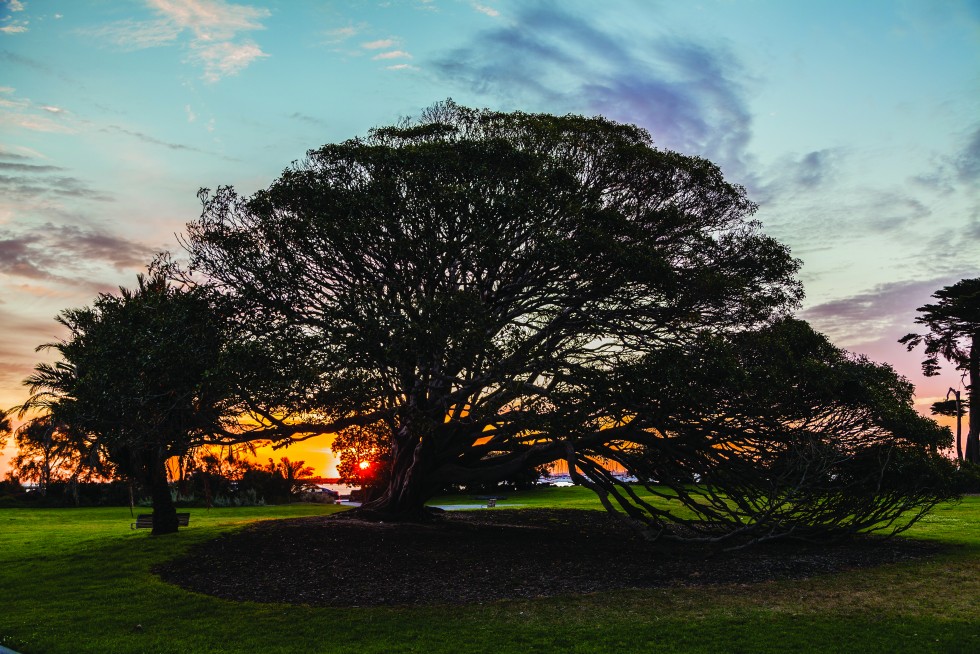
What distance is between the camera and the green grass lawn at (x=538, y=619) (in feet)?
34.3

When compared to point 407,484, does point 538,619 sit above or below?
below

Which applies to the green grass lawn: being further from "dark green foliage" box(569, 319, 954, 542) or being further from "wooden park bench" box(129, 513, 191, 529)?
"wooden park bench" box(129, 513, 191, 529)

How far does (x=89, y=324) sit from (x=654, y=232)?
1551cm

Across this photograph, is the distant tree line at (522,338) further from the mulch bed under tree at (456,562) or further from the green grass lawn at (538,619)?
the green grass lawn at (538,619)

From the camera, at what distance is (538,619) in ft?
39.1

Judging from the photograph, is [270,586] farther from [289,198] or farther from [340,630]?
[289,198]

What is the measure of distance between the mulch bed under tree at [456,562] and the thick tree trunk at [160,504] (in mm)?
2454

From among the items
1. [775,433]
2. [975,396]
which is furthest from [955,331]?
[775,433]

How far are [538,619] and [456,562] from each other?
5444 millimetres

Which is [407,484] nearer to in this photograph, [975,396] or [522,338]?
[522,338]

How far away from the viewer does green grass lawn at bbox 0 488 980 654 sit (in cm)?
1045

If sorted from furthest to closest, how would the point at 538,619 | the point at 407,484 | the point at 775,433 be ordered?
the point at 407,484 → the point at 775,433 → the point at 538,619

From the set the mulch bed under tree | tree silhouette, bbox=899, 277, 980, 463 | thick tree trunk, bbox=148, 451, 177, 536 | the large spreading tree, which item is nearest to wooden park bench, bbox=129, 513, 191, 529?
thick tree trunk, bbox=148, 451, 177, 536

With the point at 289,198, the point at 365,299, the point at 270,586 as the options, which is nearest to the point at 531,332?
the point at 365,299
